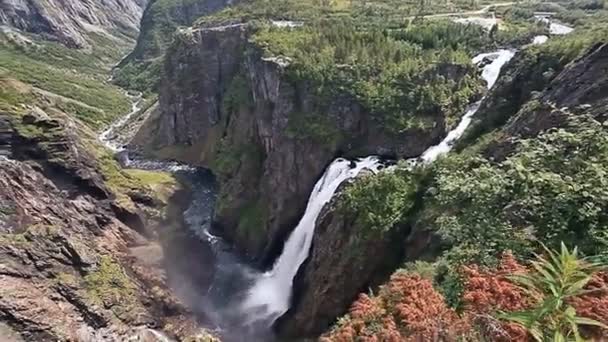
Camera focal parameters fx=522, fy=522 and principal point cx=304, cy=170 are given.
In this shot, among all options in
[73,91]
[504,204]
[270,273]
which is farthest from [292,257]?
[73,91]

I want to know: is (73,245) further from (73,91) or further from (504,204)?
(73,91)

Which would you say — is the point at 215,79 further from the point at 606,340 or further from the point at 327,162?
the point at 606,340

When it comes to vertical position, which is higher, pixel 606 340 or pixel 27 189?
pixel 606 340

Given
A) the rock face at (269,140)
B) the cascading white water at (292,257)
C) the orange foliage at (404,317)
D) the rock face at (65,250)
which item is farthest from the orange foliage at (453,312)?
the rock face at (269,140)

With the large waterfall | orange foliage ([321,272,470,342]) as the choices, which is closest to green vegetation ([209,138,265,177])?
the large waterfall

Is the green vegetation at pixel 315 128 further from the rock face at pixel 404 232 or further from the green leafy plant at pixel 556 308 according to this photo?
the green leafy plant at pixel 556 308

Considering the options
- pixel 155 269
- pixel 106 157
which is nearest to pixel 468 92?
pixel 155 269
